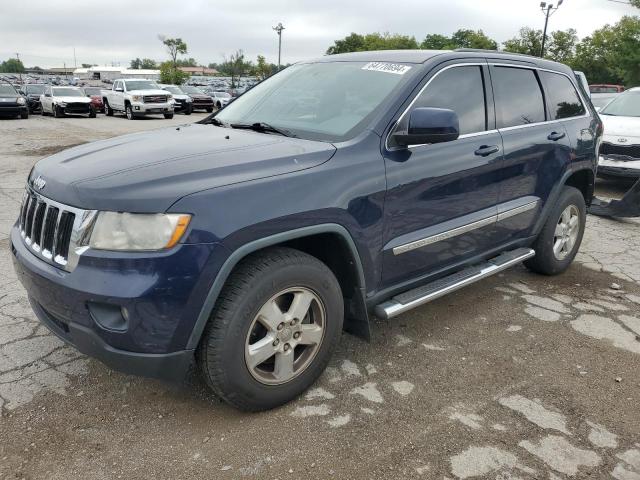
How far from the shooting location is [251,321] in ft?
8.16

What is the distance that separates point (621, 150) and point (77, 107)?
74.3ft

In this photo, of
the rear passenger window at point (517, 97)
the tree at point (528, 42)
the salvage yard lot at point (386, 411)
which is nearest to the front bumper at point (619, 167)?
the rear passenger window at point (517, 97)

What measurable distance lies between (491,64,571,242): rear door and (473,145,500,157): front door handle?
0.14m

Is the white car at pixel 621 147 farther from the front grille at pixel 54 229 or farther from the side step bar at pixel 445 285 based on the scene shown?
the front grille at pixel 54 229

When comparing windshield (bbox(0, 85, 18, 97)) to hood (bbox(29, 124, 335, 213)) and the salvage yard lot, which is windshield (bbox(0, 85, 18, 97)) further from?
hood (bbox(29, 124, 335, 213))

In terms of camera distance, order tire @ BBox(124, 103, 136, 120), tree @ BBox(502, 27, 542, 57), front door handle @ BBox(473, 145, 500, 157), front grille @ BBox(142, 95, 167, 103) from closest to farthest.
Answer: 1. front door handle @ BBox(473, 145, 500, 157)
2. front grille @ BBox(142, 95, 167, 103)
3. tire @ BBox(124, 103, 136, 120)
4. tree @ BBox(502, 27, 542, 57)

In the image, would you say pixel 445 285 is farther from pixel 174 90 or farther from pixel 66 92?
pixel 174 90

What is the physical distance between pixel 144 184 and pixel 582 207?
395cm

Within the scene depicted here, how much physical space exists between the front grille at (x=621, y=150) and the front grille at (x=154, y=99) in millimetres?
19749

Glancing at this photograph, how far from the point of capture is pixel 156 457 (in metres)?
2.43

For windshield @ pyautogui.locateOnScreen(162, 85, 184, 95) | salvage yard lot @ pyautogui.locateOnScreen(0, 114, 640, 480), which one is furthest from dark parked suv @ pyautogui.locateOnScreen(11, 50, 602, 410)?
windshield @ pyautogui.locateOnScreen(162, 85, 184, 95)

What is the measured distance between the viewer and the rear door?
12.6 ft

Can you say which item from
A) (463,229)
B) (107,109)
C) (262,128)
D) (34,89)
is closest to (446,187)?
(463,229)

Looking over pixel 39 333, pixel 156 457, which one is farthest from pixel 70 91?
pixel 156 457
